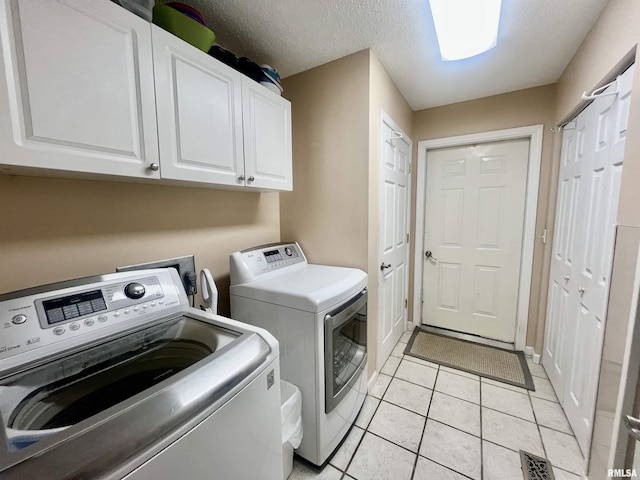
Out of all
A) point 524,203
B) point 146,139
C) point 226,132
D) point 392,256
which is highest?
point 226,132

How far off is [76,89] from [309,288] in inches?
45.3

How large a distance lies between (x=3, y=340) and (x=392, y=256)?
2152mm

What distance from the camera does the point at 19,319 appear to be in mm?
755

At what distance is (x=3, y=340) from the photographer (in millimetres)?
717

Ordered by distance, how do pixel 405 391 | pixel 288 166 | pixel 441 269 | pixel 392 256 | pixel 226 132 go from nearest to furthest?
1. pixel 226 132
2. pixel 288 166
3. pixel 405 391
4. pixel 392 256
5. pixel 441 269

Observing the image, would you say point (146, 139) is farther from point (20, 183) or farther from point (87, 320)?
point (87, 320)

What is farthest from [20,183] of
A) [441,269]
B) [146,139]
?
[441,269]

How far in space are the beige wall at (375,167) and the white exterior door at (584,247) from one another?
3.73 ft

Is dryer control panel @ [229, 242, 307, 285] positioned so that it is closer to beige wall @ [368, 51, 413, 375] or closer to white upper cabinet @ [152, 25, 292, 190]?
white upper cabinet @ [152, 25, 292, 190]

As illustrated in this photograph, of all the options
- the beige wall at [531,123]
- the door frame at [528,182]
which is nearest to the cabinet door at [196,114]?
the door frame at [528,182]

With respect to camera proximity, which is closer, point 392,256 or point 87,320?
point 87,320

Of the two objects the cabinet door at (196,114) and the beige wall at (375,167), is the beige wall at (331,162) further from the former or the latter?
the cabinet door at (196,114)

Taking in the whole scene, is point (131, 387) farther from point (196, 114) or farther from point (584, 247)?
point (584, 247)

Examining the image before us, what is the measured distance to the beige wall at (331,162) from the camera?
5.66ft
